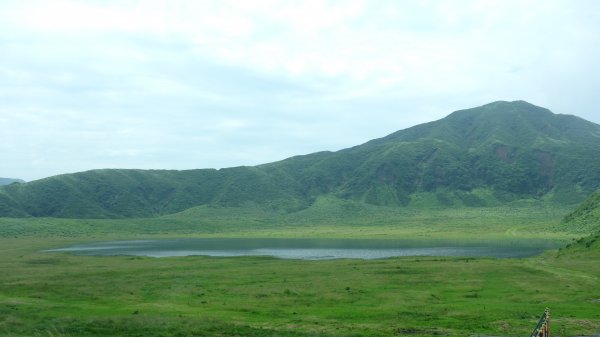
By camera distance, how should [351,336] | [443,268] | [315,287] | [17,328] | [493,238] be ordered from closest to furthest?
[351,336] → [17,328] → [315,287] → [443,268] → [493,238]

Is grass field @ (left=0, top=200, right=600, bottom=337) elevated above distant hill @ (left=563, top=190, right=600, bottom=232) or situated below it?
below

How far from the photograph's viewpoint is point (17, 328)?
123 feet

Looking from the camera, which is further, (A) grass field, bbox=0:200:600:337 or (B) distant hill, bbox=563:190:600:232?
(B) distant hill, bbox=563:190:600:232

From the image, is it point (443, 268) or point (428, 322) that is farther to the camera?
point (443, 268)

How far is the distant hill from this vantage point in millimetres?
140500

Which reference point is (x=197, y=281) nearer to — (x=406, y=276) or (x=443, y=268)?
(x=406, y=276)

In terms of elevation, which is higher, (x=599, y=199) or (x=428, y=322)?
(x=599, y=199)

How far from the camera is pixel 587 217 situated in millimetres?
150000

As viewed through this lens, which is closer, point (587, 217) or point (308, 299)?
point (308, 299)

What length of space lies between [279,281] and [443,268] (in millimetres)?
23991

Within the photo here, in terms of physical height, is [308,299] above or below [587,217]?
below

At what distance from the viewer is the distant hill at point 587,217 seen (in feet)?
461

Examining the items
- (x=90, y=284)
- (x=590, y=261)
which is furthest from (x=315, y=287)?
(x=590, y=261)

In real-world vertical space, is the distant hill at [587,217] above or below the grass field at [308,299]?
above
